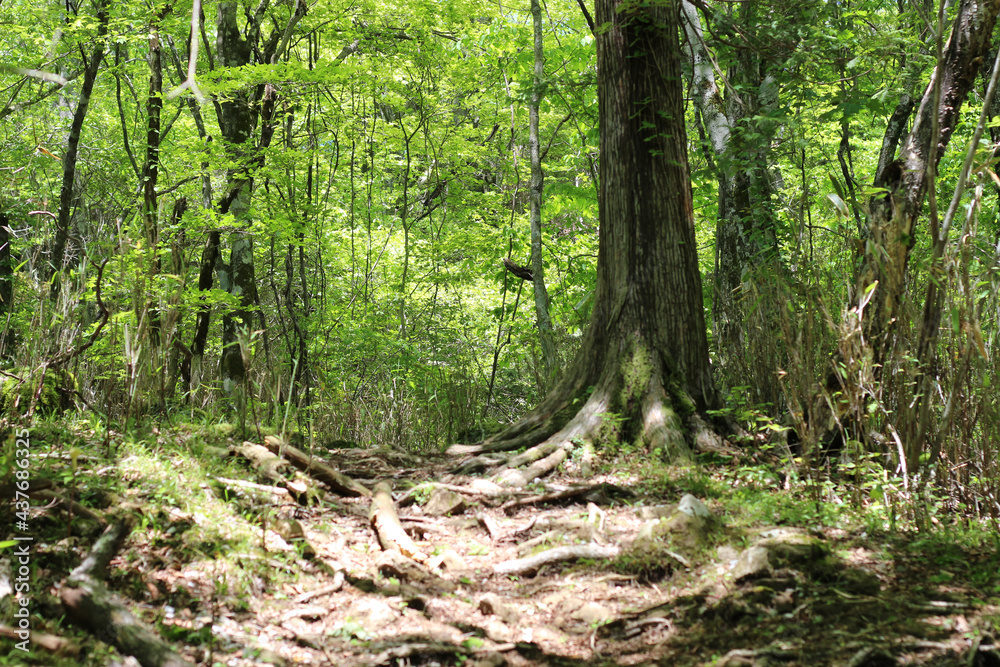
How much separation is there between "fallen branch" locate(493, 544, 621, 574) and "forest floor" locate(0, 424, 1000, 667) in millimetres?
21

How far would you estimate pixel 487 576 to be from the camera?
3012 millimetres

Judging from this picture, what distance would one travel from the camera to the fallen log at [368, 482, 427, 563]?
3066mm

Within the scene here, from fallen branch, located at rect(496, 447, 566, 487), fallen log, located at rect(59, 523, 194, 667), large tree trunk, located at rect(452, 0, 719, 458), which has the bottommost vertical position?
fallen branch, located at rect(496, 447, 566, 487)

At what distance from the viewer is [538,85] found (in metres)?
6.25

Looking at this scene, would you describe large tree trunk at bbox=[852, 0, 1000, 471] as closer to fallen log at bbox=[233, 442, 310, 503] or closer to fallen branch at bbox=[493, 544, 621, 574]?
fallen branch at bbox=[493, 544, 621, 574]

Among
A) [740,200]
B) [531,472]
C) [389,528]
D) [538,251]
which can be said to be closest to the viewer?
[389,528]

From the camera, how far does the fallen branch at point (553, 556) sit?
303 cm

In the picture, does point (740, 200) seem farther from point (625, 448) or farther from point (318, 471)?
point (318, 471)

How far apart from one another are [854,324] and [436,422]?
491 cm

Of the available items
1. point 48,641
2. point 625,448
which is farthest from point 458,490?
point 48,641

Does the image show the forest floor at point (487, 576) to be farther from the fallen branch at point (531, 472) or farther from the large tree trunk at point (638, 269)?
the large tree trunk at point (638, 269)

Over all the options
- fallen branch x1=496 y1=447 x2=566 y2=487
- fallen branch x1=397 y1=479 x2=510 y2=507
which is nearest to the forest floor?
fallen branch x1=397 y1=479 x2=510 y2=507

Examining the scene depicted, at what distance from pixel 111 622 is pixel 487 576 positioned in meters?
1.56

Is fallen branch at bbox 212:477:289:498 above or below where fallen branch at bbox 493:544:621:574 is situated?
above
